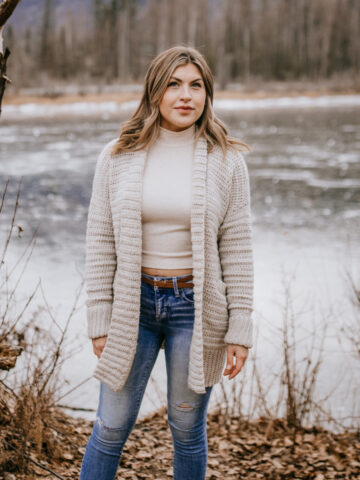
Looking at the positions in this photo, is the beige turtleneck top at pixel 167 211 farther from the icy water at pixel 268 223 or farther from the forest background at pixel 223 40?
the forest background at pixel 223 40

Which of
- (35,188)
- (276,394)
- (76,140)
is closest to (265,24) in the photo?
(76,140)

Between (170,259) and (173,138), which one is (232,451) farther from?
(173,138)

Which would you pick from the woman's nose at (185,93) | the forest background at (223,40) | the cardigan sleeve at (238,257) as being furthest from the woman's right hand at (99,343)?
the forest background at (223,40)

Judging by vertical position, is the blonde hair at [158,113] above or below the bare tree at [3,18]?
below

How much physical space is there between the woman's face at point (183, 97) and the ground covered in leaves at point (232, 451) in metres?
1.73

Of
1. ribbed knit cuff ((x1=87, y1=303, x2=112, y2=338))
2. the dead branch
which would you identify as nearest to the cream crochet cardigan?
ribbed knit cuff ((x1=87, y1=303, x2=112, y2=338))

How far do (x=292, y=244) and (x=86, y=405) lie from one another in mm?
4083

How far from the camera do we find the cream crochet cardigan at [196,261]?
2.08 meters

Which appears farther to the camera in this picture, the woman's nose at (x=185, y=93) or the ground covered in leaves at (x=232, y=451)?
the ground covered in leaves at (x=232, y=451)

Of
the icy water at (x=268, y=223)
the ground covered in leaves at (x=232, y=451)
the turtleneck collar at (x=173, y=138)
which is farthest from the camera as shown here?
the icy water at (x=268, y=223)

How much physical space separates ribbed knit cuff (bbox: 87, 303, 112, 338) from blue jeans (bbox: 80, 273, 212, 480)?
0.13 metres

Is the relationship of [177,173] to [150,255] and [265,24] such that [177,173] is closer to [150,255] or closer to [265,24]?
[150,255]

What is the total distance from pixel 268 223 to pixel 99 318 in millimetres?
6477

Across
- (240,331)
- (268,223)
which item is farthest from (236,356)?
(268,223)
